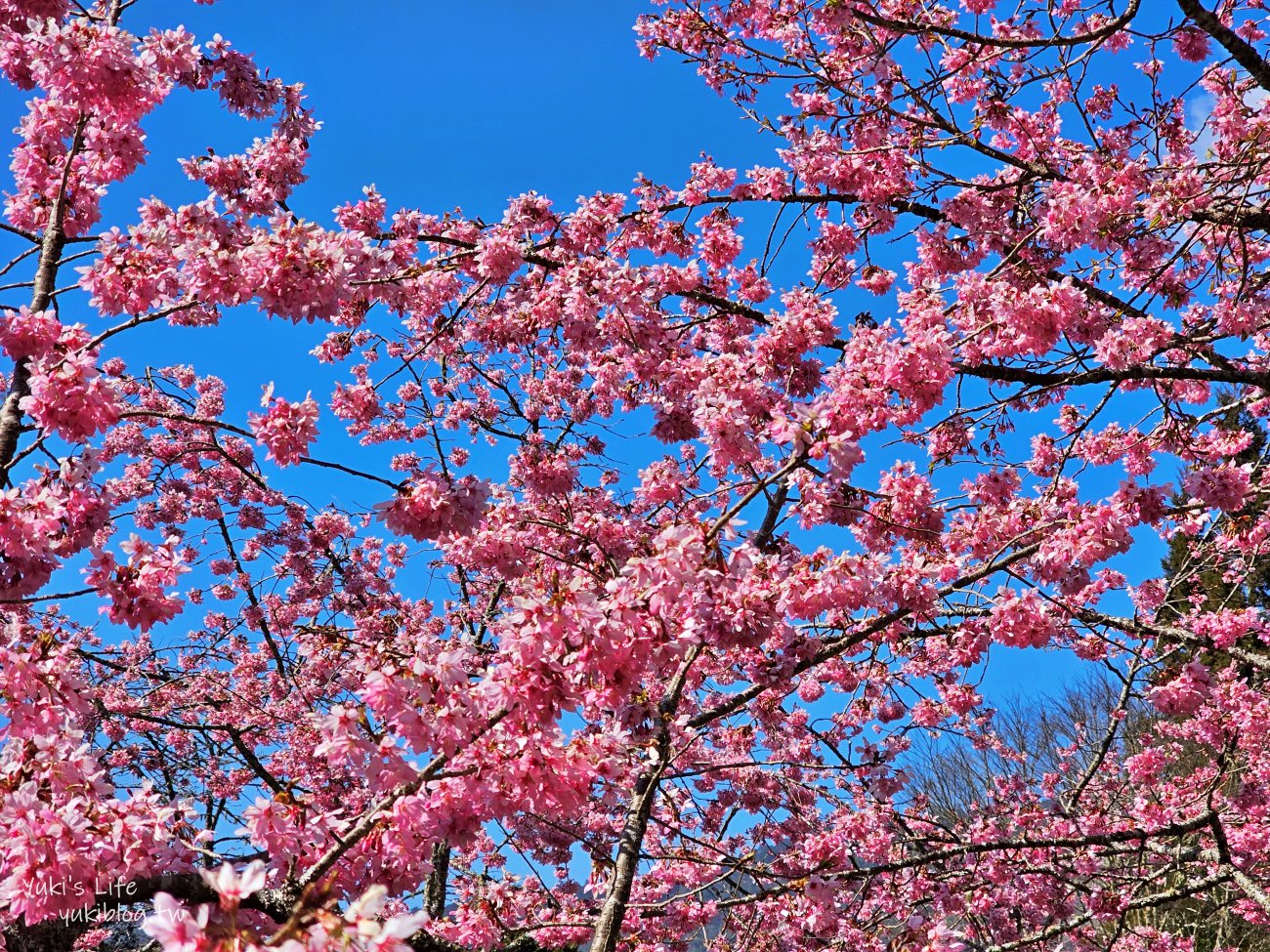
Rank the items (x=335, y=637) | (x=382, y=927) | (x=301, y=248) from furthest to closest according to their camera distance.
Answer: (x=301, y=248)
(x=335, y=637)
(x=382, y=927)

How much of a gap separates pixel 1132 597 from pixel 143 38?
1044 cm

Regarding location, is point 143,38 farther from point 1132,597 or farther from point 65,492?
point 1132,597

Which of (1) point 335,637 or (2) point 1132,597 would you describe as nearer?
(1) point 335,637

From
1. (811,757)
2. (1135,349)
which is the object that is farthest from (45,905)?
(811,757)

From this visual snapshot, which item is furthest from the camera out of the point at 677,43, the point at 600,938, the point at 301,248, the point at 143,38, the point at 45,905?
the point at 677,43

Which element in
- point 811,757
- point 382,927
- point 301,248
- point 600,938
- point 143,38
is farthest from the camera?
point 811,757

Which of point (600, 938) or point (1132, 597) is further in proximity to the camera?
point (1132, 597)

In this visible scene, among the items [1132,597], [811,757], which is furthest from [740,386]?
[1132,597]

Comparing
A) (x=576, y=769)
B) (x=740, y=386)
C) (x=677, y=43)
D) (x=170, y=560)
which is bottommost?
(x=576, y=769)

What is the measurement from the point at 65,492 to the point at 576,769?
2.58 metres

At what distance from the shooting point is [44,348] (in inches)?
155

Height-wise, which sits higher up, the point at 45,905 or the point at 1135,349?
the point at 1135,349

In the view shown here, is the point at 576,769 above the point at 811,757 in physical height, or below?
below

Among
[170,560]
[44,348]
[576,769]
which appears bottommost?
[576,769]
